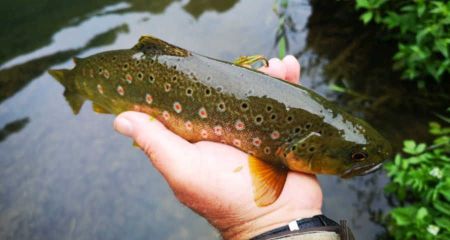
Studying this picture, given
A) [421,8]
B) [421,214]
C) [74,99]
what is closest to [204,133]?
[74,99]

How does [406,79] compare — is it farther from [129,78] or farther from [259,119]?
[129,78]

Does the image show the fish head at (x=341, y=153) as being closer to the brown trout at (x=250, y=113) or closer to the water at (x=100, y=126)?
the brown trout at (x=250, y=113)

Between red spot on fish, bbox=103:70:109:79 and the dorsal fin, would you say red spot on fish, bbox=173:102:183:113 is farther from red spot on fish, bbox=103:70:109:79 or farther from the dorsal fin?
red spot on fish, bbox=103:70:109:79

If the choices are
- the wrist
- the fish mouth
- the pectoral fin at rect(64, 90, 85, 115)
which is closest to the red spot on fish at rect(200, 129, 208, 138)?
the wrist

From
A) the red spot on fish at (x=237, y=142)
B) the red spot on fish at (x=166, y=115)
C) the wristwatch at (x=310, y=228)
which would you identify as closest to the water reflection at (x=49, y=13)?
the red spot on fish at (x=166, y=115)

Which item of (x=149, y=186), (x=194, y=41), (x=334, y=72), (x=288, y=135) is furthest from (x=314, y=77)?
(x=288, y=135)

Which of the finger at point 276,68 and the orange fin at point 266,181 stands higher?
the finger at point 276,68
